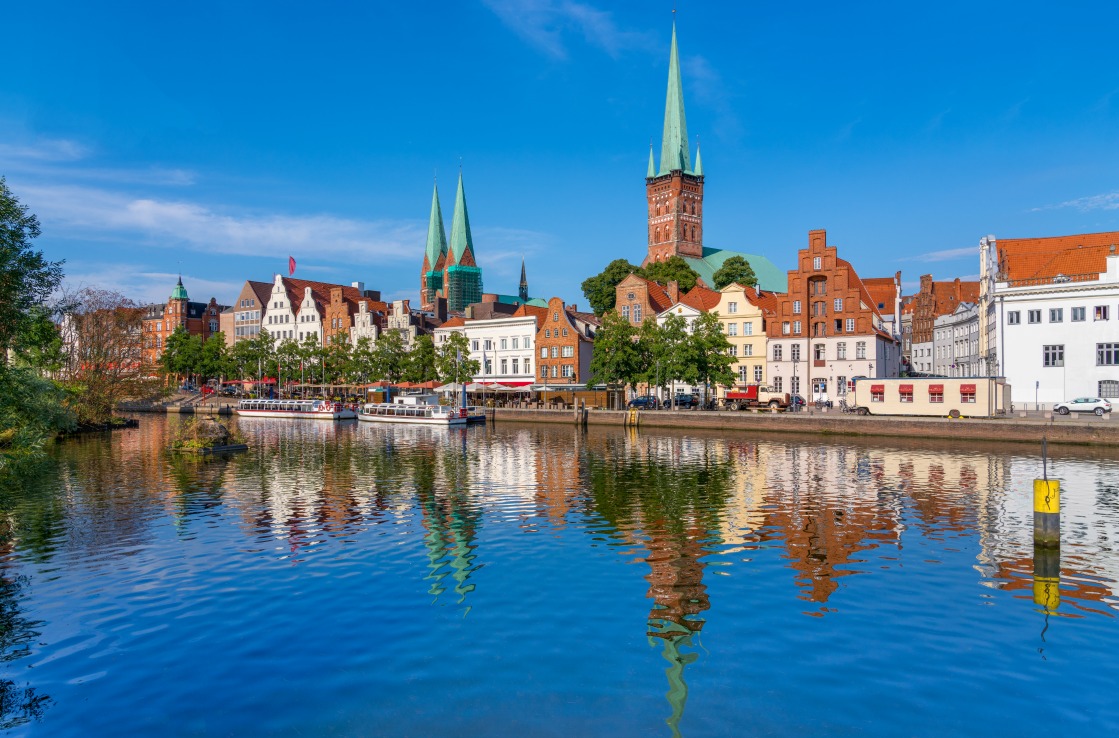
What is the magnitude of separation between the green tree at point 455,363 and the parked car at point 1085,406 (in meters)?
69.2

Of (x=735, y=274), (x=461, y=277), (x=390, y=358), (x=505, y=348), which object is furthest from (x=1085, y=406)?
(x=461, y=277)

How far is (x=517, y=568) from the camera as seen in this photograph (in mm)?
21344

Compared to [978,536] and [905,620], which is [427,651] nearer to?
[905,620]

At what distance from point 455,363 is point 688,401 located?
1382 inches

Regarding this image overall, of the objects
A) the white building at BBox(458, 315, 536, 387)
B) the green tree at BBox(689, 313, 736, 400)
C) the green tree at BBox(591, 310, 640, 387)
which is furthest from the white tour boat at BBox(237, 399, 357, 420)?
the green tree at BBox(689, 313, 736, 400)

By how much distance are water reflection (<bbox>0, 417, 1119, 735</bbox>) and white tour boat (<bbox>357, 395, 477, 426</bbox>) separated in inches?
1401

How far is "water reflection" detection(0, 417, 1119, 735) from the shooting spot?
59.6ft

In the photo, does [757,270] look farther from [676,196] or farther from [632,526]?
[632,526]

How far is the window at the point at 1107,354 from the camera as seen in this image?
2623 inches

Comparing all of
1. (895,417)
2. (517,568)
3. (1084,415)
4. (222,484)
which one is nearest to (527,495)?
(517,568)

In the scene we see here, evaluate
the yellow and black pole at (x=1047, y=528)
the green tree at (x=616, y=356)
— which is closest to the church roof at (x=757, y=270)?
the green tree at (x=616, y=356)

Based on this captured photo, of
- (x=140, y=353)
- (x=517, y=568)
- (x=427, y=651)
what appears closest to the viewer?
(x=427, y=651)

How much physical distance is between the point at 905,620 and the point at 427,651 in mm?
10503

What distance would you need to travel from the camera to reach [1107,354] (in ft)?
220
